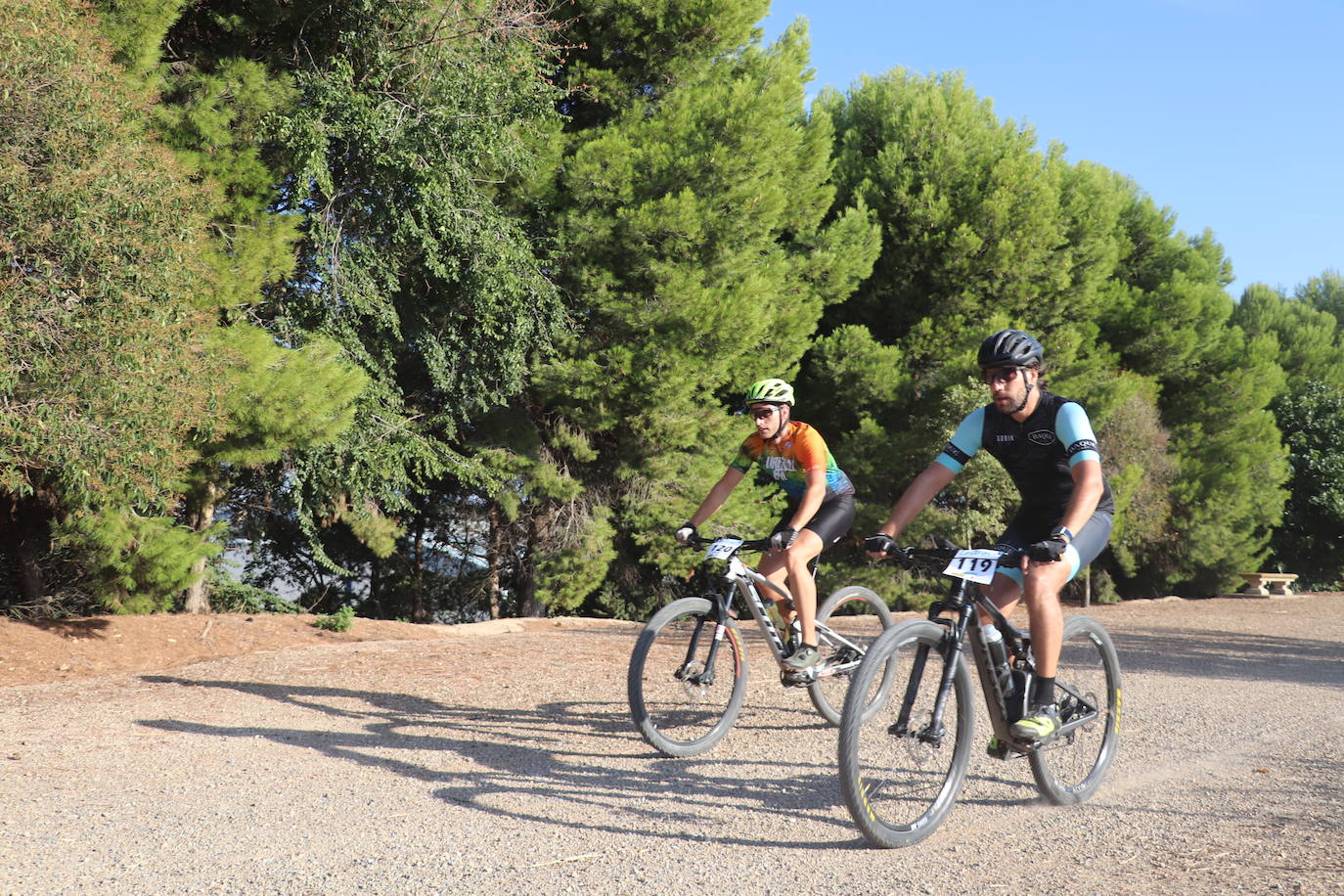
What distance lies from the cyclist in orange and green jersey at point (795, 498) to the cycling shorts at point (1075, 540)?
4.37 feet

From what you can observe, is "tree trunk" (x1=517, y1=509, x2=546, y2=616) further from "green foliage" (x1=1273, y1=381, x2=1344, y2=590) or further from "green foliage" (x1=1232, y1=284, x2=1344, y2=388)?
"green foliage" (x1=1232, y1=284, x2=1344, y2=388)

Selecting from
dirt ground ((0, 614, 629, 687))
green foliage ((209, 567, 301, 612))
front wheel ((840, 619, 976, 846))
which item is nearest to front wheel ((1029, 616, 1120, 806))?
front wheel ((840, 619, 976, 846))

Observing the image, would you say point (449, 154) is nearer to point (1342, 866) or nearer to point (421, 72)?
point (421, 72)

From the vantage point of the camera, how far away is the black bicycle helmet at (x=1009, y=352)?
4668 mm

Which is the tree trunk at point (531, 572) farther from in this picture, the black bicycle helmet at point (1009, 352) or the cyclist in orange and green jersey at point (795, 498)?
the black bicycle helmet at point (1009, 352)

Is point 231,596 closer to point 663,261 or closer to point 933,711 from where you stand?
point 663,261

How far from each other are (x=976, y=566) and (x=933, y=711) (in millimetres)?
612

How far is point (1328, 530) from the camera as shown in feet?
116

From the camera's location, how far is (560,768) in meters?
5.42

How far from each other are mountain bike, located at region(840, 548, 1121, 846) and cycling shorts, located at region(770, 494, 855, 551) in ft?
5.06

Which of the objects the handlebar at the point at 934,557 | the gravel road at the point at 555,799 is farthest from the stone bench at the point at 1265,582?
the handlebar at the point at 934,557

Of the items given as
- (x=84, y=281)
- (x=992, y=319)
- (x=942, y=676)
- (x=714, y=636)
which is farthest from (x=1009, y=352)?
(x=992, y=319)

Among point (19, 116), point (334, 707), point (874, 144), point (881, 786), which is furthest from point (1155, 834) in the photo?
point (874, 144)

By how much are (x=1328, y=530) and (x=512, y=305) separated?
105 feet
